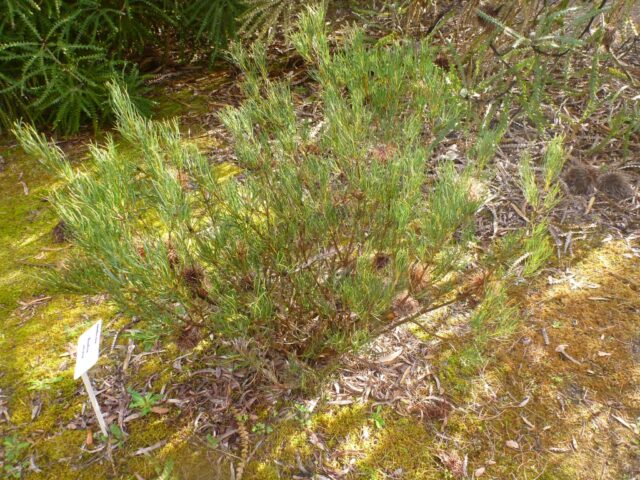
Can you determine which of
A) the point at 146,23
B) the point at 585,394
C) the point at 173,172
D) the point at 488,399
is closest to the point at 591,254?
the point at 585,394

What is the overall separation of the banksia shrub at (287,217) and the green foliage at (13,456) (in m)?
0.89

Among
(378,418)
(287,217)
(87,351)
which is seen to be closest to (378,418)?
(378,418)

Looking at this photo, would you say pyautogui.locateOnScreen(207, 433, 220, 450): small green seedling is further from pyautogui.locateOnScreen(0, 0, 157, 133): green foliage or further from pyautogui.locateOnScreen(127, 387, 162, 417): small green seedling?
pyautogui.locateOnScreen(0, 0, 157, 133): green foliage

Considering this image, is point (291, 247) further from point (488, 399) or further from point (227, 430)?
point (488, 399)

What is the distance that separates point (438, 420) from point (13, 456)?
1.65 meters

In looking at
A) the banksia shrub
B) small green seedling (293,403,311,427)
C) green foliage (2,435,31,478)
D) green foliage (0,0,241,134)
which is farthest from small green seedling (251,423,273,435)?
green foliage (0,0,241,134)

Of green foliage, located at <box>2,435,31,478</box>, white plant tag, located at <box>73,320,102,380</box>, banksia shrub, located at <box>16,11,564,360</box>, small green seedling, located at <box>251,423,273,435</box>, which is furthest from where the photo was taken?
small green seedling, located at <box>251,423,273,435</box>

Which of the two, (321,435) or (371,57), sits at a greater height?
(371,57)

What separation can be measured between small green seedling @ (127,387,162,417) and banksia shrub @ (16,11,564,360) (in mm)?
536

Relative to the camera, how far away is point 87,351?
158 cm

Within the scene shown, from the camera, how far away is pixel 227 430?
6.36ft

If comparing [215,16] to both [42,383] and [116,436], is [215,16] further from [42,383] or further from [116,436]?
[116,436]

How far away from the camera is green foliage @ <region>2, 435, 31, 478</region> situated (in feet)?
6.03

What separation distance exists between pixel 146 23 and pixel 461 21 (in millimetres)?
2496
